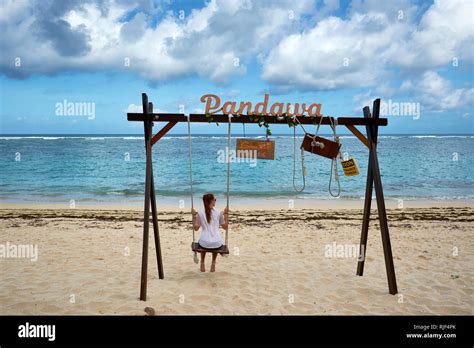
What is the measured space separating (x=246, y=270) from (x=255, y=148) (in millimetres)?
2042

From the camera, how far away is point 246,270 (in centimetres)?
596

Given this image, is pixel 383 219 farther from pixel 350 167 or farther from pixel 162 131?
pixel 162 131

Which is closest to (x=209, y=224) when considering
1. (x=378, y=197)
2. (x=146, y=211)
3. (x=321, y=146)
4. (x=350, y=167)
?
(x=146, y=211)

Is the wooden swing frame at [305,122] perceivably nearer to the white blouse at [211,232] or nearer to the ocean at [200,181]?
the white blouse at [211,232]

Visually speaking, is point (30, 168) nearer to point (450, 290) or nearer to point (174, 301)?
point (174, 301)

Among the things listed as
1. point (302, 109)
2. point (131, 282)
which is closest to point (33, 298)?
point (131, 282)

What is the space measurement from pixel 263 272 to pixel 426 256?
312 centimetres

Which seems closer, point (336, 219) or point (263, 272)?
point (263, 272)

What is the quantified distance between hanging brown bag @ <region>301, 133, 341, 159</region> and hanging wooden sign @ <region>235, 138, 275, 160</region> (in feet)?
1.58

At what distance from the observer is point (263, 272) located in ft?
19.4

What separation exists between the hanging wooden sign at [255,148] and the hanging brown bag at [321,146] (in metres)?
0.48

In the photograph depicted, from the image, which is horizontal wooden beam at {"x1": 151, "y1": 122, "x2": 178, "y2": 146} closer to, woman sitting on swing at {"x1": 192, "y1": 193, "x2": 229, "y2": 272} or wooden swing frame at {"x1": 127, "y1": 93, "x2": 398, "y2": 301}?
wooden swing frame at {"x1": 127, "y1": 93, "x2": 398, "y2": 301}

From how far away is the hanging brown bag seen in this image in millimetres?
5115
